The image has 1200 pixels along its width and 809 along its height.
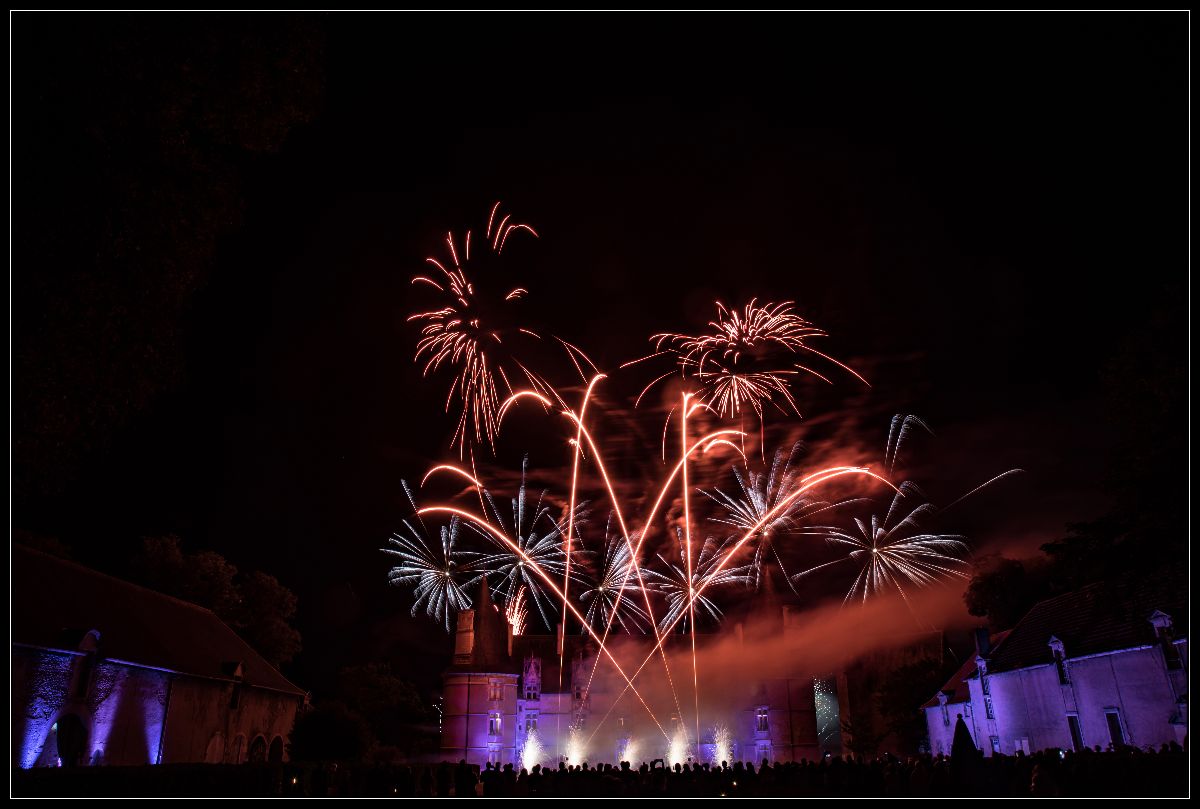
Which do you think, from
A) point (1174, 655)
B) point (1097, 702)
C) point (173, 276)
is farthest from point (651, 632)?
point (173, 276)

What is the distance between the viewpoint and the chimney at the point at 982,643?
35906 mm

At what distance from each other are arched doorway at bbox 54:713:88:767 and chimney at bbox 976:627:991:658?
3724 centimetres

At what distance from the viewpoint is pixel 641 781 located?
21.3 meters

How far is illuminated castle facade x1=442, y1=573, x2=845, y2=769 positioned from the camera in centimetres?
4878

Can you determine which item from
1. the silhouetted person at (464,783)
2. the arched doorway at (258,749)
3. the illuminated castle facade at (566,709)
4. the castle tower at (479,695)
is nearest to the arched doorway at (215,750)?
the arched doorway at (258,749)

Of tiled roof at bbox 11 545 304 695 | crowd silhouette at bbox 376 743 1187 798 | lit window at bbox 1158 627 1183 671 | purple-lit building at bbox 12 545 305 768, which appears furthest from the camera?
lit window at bbox 1158 627 1183 671

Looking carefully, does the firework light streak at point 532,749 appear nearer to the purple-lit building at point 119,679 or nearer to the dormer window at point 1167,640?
the purple-lit building at point 119,679

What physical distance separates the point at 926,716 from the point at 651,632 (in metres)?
21.2

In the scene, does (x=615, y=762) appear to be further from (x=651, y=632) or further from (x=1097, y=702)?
(x=1097, y=702)

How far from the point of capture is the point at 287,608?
44562 mm

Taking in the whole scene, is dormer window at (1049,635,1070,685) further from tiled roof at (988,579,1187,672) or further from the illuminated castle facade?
the illuminated castle facade

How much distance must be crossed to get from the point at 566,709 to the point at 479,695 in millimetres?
7019

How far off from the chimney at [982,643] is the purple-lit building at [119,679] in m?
34.7

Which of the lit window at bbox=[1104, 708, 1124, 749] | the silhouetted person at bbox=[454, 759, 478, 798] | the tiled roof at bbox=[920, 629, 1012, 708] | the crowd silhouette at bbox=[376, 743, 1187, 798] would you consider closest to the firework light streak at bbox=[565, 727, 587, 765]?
the tiled roof at bbox=[920, 629, 1012, 708]
